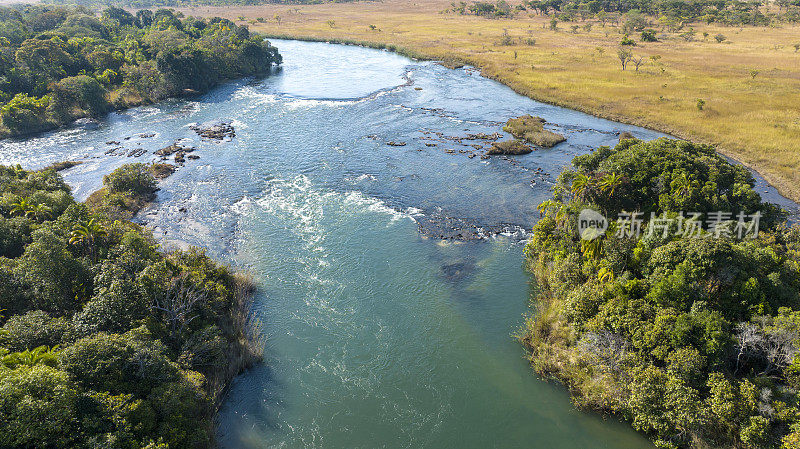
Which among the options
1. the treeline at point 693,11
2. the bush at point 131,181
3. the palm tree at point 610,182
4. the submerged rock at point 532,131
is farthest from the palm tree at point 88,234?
the treeline at point 693,11

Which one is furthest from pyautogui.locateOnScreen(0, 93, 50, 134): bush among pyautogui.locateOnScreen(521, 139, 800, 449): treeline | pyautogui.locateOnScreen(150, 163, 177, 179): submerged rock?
pyautogui.locateOnScreen(521, 139, 800, 449): treeline

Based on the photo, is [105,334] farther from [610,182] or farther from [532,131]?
[532,131]

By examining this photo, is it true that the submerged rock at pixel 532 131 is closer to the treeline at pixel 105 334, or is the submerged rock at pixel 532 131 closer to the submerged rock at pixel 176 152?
the treeline at pixel 105 334

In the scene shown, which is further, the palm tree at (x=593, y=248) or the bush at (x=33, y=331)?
the palm tree at (x=593, y=248)

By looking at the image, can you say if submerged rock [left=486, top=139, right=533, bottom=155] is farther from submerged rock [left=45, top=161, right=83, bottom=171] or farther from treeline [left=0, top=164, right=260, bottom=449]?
submerged rock [left=45, top=161, right=83, bottom=171]

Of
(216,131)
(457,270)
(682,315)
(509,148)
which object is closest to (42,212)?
(457,270)

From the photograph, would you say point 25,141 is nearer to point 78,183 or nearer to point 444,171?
point 78,183

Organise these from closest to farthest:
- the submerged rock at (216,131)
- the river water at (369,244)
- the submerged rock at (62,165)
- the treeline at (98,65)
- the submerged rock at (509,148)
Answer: the river water at (369,244)
the submerged rock at (62,165)
the submerged rock at (509,148)
the submerged rock at (216,131)
the treeline at (98,65)

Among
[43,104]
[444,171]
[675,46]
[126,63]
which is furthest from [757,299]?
[675,46]
